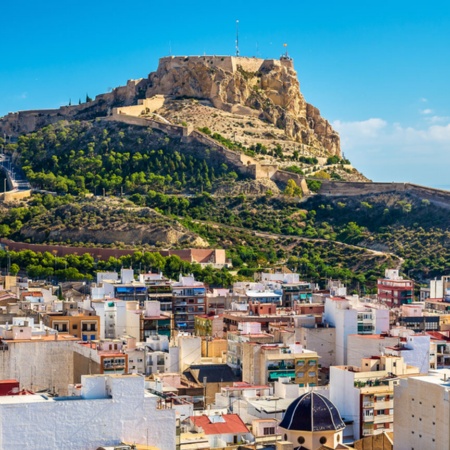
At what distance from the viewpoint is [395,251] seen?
75625 millimetres

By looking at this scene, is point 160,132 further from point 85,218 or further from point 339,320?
point 339,320

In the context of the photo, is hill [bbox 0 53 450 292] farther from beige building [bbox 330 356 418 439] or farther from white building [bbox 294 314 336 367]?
beige building [bbox 330 356 418 439]

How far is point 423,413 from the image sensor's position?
27.5m

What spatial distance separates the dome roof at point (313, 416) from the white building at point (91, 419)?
328 centimetres

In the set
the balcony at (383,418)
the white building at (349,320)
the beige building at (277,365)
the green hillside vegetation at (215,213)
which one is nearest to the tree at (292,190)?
the green hillside vegetation at (215,213)

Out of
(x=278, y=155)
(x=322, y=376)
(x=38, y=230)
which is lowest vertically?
(x=322, y=376)

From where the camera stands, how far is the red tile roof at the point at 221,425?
30161mm

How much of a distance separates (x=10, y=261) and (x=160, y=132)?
2675 centimetres

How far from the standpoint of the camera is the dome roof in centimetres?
2655

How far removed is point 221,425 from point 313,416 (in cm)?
454

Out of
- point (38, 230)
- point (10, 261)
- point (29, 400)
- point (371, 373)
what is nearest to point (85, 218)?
point (38, 230)

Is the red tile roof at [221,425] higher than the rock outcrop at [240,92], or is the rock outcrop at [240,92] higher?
the rock outcrop at [240,92]

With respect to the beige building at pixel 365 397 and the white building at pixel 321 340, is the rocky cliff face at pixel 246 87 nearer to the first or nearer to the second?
the white building at pixel 321 340

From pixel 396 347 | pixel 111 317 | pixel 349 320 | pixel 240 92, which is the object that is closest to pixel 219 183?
pixel 240 92
